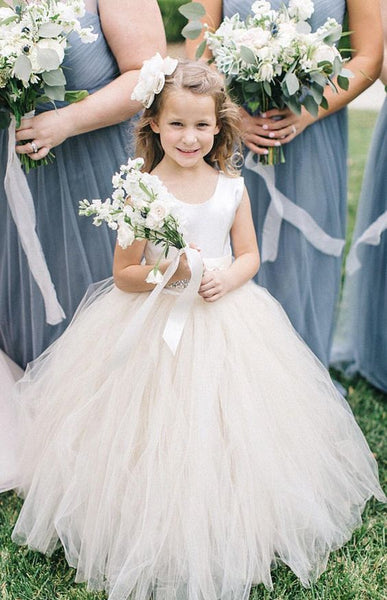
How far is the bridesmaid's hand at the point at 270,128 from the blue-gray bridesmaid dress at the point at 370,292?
0.77 m

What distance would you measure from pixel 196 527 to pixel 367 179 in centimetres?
230

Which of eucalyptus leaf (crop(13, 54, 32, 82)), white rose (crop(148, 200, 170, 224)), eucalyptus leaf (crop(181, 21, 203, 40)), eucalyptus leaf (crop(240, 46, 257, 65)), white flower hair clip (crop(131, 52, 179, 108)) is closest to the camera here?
white rose (crop(148, 200, 170, 224))

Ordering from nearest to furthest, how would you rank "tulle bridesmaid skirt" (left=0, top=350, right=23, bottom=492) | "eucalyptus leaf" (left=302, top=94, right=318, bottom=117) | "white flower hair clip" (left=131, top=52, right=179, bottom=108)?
"white flower hair clip" (left=131, top=52, right=179, bottom=108), "eucalyptus leaf" (left=302, top=94, right=318, bottom=117), "tulle bridesmaid skirt" (left=0, top=350, right=23, bottom=492)

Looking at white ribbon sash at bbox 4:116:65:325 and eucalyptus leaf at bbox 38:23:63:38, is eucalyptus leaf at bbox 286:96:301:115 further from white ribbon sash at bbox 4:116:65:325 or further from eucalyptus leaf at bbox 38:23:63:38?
white ribbon sash at bbox 4:116:65:325

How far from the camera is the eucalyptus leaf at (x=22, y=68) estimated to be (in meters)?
2.89

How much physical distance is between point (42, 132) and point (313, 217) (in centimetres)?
146

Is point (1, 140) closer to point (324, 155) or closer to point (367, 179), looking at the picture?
point (324, 155)

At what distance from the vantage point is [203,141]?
2910 mm

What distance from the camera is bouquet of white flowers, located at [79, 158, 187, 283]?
2.62 meters

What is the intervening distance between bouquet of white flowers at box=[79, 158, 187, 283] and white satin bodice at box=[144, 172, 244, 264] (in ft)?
0.88

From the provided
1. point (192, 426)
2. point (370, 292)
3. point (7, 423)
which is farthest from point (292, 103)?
point (7, 423)

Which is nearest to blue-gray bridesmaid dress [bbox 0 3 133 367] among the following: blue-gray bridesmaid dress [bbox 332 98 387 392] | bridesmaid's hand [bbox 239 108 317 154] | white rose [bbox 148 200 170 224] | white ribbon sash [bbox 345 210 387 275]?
bridesmaid's hand [bbox 239 108 317 154]

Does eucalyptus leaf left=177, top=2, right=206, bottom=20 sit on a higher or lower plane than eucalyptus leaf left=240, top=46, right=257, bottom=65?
higher

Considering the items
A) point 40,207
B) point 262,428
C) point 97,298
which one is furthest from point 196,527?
point 40,207
